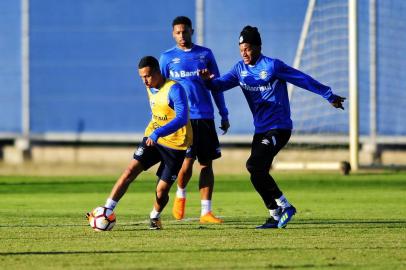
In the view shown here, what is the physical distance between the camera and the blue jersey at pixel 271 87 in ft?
39.7

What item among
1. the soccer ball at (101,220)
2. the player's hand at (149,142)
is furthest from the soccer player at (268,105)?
the soccer ball at (101,220)

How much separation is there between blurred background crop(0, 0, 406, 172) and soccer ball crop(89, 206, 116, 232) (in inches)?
484

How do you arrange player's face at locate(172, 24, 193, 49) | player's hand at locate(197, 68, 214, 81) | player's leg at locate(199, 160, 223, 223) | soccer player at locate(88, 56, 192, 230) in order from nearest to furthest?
1. soccer player at locate(88, 56, 192, 230)
2. player's hand at locate(197, 68, 214, 81)
3. player's leg at locate(199, 160, 223, 223)
4. player's face at locate(172, 24, 193, 49)

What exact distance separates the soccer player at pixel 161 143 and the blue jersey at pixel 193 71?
1.38m

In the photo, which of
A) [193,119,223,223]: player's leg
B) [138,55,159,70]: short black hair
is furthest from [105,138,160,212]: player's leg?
[193,119,223,223]: player's leg

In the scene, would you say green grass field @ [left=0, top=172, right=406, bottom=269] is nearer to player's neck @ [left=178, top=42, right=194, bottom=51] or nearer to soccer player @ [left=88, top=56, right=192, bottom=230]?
soccer player @ [left=88, top=56, right=192, bottom=230]

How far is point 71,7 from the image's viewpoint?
2789 cm

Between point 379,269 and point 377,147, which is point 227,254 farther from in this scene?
point 377,147

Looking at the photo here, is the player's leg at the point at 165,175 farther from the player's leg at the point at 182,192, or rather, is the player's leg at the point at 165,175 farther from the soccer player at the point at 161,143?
the player's leg at the point at 182,192

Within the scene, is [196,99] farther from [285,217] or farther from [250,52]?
[285,217]

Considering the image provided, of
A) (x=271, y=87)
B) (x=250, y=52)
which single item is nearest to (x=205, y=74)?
(x=250, y=52)

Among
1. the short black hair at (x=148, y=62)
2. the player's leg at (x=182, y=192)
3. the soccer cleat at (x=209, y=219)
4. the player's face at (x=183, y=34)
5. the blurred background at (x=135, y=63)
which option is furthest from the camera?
the blurred background at (x=135, y=63)

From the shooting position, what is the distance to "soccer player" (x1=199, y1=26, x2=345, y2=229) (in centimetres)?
1207

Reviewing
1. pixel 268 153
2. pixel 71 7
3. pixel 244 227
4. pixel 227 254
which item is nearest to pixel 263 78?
pixel 268 153
